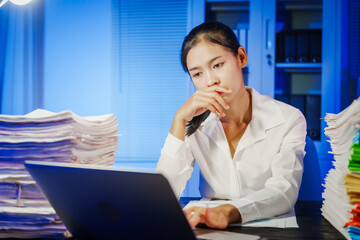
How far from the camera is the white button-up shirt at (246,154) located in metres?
1.30

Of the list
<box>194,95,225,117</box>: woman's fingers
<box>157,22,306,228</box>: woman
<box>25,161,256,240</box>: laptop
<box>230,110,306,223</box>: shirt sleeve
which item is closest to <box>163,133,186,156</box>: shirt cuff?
<box>157,22,306,228</box>: woman

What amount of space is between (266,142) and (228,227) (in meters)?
0.60

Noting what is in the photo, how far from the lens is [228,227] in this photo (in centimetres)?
89

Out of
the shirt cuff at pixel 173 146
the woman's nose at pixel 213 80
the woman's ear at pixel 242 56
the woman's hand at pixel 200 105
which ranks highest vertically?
the woman's ear at pixel 242 56

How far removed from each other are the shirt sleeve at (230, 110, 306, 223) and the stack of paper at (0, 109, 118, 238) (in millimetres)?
427

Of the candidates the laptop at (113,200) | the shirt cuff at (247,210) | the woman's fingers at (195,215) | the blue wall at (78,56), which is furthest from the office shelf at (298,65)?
the laptop at (113,200)

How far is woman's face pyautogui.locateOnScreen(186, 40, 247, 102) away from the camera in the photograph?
1.38 metres

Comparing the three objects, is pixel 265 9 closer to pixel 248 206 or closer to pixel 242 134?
pixel 242 134

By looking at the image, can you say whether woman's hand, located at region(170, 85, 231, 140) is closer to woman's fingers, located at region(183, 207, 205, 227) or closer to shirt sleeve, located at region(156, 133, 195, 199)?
shirt sleeve, located at region(156, 133, 195, 199)

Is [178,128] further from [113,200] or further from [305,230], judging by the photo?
[113,200]

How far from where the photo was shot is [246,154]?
1.44 m

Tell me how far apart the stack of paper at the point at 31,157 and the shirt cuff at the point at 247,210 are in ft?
1.31

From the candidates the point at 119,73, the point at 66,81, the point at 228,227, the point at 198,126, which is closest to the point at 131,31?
the point at 119,73

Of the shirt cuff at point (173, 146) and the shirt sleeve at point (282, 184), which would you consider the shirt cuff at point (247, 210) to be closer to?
the shirt sleeve at point (282, 184)
